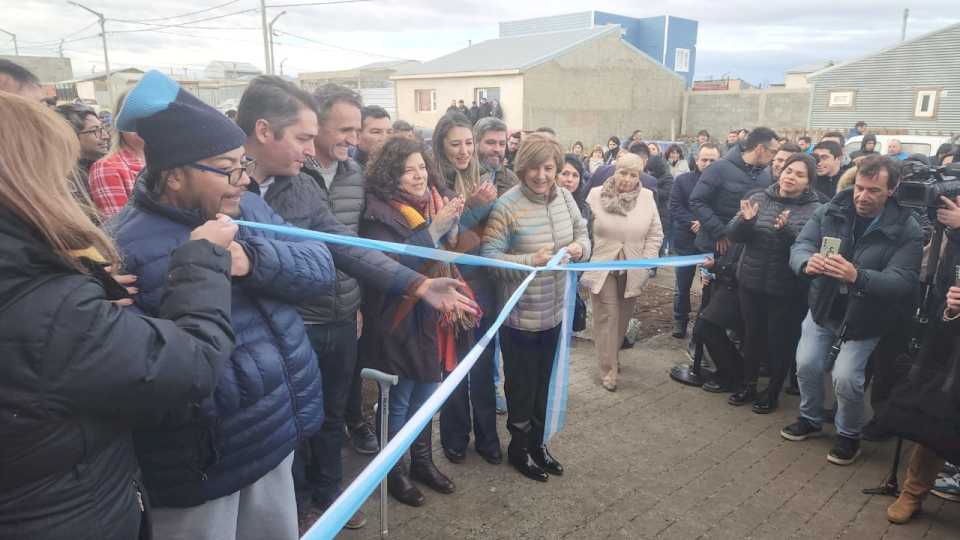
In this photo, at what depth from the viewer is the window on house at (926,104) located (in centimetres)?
2514

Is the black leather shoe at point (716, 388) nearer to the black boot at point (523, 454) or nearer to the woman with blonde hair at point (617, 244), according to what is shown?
the woman with blonde hair at point (617, 244)

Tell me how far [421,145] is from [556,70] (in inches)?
1069

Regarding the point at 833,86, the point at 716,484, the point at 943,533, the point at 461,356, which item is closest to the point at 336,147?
the point at 461,356

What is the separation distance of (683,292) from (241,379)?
5.36 metres

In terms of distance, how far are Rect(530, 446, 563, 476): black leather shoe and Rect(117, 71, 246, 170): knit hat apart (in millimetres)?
2727

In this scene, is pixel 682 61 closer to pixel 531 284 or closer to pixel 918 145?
pixel 918 145

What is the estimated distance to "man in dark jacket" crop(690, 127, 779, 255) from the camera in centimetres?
550

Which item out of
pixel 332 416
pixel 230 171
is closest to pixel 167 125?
pixel 230 171

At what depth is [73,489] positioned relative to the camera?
1292 millimetres

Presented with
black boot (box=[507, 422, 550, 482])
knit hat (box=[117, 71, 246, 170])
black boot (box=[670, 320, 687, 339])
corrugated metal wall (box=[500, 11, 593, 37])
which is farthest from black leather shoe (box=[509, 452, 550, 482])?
corrugated metal wall (box=[500, 11, 593, 37])

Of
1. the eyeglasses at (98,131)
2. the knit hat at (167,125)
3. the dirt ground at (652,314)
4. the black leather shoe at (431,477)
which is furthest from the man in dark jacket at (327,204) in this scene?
the eyeglasses at (98,131)

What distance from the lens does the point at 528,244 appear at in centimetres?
359

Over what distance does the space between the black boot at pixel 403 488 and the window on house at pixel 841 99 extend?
30.8 m

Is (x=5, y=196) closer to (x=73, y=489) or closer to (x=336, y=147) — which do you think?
(x=73, y=489)
